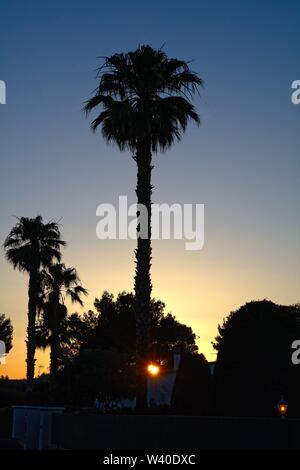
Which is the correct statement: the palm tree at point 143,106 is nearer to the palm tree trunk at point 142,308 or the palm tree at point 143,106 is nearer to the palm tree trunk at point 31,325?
the palm tree trunk at point 142,308

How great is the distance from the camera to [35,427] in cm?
2561

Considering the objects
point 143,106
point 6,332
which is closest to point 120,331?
point 6,332

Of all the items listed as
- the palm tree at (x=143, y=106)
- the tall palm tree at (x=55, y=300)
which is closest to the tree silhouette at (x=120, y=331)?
the tall palm tree at (x=55, y=300)

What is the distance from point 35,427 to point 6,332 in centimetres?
8220

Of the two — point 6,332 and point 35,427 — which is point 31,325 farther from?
point 6,332

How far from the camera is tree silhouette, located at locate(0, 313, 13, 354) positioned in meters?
104

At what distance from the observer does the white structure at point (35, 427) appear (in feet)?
82.3

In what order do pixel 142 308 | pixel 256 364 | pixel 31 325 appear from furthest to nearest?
pixel 31 325 → pixel 142 308 → pixel 256 364

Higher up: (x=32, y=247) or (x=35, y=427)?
(x=32, y=247)

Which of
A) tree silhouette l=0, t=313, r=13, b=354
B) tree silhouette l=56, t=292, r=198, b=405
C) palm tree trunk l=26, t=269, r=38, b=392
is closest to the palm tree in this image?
palm tree trunk l=26, t=269, r=38, b=392

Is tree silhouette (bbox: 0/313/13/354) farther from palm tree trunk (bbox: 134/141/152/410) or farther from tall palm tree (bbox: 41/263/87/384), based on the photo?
palm tree trunk (bbox: 134/141/152/410)

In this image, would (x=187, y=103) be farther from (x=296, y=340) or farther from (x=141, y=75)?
(x=296, y=340)

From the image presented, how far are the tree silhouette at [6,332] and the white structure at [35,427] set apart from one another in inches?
3050
